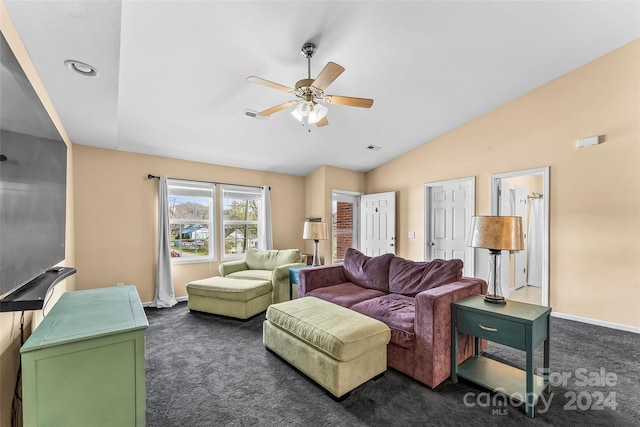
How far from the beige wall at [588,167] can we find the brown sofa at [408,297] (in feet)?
6.45

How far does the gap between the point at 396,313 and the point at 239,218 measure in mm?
3589

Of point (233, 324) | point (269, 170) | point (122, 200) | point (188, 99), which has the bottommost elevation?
point (233, 324)

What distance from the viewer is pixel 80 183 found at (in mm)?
3648

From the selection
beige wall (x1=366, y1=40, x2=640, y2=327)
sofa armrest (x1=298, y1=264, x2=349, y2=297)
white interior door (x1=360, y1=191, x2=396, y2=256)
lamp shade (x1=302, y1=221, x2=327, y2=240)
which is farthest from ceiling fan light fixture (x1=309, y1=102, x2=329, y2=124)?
white interior door (x1=360, y1=191, x2=396, y2=256)

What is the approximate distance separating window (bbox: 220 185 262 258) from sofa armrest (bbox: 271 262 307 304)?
148 centimetres

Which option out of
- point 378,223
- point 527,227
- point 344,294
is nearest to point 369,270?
point 344,294

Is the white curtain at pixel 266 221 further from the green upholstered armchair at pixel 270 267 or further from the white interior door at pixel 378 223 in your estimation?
the white interior door at pixel 378 223

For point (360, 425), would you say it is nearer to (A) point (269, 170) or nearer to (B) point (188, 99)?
(B) point (188, 99)

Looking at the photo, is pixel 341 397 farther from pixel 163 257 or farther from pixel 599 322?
pixel 599 322

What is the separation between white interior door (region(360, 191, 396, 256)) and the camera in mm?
5449

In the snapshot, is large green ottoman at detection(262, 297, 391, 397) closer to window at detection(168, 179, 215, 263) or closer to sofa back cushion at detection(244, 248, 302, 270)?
sofa back cushion at detection(244, 248, 302, 270)

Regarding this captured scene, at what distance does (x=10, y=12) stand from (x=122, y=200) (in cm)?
291

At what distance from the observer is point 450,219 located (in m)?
4.82

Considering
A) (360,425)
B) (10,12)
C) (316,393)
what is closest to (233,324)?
(316,393)
